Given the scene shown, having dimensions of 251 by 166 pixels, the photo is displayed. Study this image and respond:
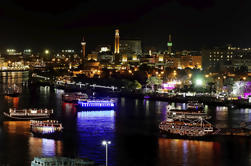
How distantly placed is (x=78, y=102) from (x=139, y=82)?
6.60m

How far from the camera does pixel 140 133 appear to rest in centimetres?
924

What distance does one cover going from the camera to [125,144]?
8.32m

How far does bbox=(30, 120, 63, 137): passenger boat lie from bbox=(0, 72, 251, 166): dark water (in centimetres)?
15

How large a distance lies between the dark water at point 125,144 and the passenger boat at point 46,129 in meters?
0.15

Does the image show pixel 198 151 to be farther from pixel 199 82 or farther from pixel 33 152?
pixel 199 82

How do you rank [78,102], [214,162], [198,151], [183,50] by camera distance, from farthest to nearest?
1. [183,50]
2. [78,102]
3. [198,151]
4. [214,162]

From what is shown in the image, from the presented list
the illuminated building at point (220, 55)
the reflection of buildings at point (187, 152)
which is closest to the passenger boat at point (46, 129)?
the reflection of buildings at point (187, 152)

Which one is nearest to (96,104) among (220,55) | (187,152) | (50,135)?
(50,135)

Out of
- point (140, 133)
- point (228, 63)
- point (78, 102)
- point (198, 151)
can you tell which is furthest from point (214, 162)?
point (228, 63)

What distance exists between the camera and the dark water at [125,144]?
24.2ft

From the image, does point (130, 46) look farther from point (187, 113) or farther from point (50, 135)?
point (50, 135)

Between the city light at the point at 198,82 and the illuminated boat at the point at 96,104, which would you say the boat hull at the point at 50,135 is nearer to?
the illuminated boat at the point at 96,104

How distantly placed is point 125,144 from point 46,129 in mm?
1614

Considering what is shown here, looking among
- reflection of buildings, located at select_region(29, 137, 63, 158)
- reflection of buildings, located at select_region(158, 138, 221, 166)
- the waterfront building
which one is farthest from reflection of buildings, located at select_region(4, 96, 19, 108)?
the waterfront building
